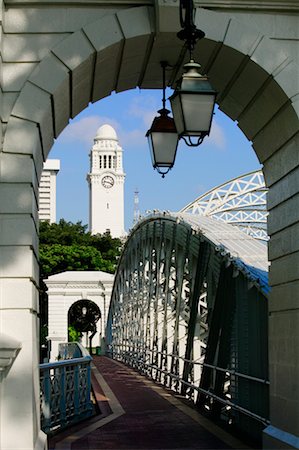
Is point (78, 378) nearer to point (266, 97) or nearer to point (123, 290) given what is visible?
point (266, 97)

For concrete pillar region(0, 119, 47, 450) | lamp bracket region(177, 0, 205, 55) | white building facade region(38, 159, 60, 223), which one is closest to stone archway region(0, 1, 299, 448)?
concrete pillar region(0, 119, 47, 450)

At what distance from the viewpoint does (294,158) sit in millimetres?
8680

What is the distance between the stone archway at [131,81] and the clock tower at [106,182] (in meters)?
116

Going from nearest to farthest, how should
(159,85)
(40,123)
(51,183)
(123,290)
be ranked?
(40,123)
(159,85)
(123,290)
(51,183)

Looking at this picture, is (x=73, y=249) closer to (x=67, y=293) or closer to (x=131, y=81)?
(x=67, y=293)

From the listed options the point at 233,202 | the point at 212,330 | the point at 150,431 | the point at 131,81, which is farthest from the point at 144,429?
the point at 233,202

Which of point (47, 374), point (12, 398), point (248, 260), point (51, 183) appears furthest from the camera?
point (51, 183)

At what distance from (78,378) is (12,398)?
6082 mm

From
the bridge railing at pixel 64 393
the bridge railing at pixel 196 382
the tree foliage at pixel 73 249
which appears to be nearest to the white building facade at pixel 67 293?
the tree foliage at pixel 73 249

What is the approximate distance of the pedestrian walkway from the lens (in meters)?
10.8

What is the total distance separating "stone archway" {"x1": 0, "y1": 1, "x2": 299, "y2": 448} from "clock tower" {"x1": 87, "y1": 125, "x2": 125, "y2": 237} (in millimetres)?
115970

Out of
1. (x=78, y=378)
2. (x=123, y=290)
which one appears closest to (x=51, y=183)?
A: (x=123, y=290)

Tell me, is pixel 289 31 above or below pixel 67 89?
above

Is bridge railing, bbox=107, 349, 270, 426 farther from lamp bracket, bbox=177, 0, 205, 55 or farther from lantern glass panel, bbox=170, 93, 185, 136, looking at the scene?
lamp bracket, bbox=177, 0, 205, 55
